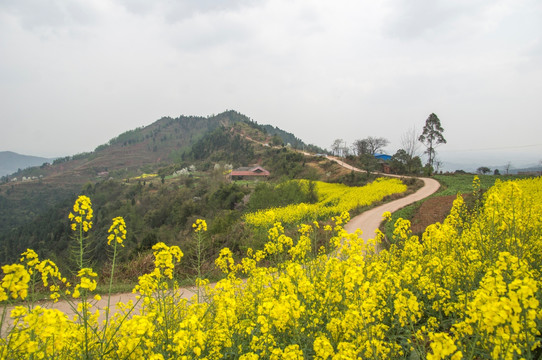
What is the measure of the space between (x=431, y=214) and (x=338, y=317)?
1606 cm

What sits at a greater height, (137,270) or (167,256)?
(167,256)

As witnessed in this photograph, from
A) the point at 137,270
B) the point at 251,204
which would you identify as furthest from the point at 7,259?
the point at 137,270

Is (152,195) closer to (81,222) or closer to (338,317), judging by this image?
(81,222)

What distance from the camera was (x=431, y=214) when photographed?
17.4 meters

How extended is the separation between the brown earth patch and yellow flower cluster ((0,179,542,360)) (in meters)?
9.22

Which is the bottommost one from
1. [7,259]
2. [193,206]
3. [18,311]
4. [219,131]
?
[7,259]

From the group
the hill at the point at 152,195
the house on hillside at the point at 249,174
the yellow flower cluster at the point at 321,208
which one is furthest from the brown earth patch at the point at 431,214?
the house on hillside at the point at 249,174

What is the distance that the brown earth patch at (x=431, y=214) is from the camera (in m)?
15.5

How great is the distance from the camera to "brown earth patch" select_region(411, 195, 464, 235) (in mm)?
15463

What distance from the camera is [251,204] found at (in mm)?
28641

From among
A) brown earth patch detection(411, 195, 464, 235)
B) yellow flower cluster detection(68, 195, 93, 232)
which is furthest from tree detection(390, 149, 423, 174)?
yellow flower cluster detection(68, 195, 93, 232)

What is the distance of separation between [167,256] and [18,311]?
5.17 feet

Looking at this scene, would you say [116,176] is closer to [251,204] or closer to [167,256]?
[251,204]

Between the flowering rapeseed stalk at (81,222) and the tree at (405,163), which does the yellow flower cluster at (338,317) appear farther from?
the tree at (405,163)
